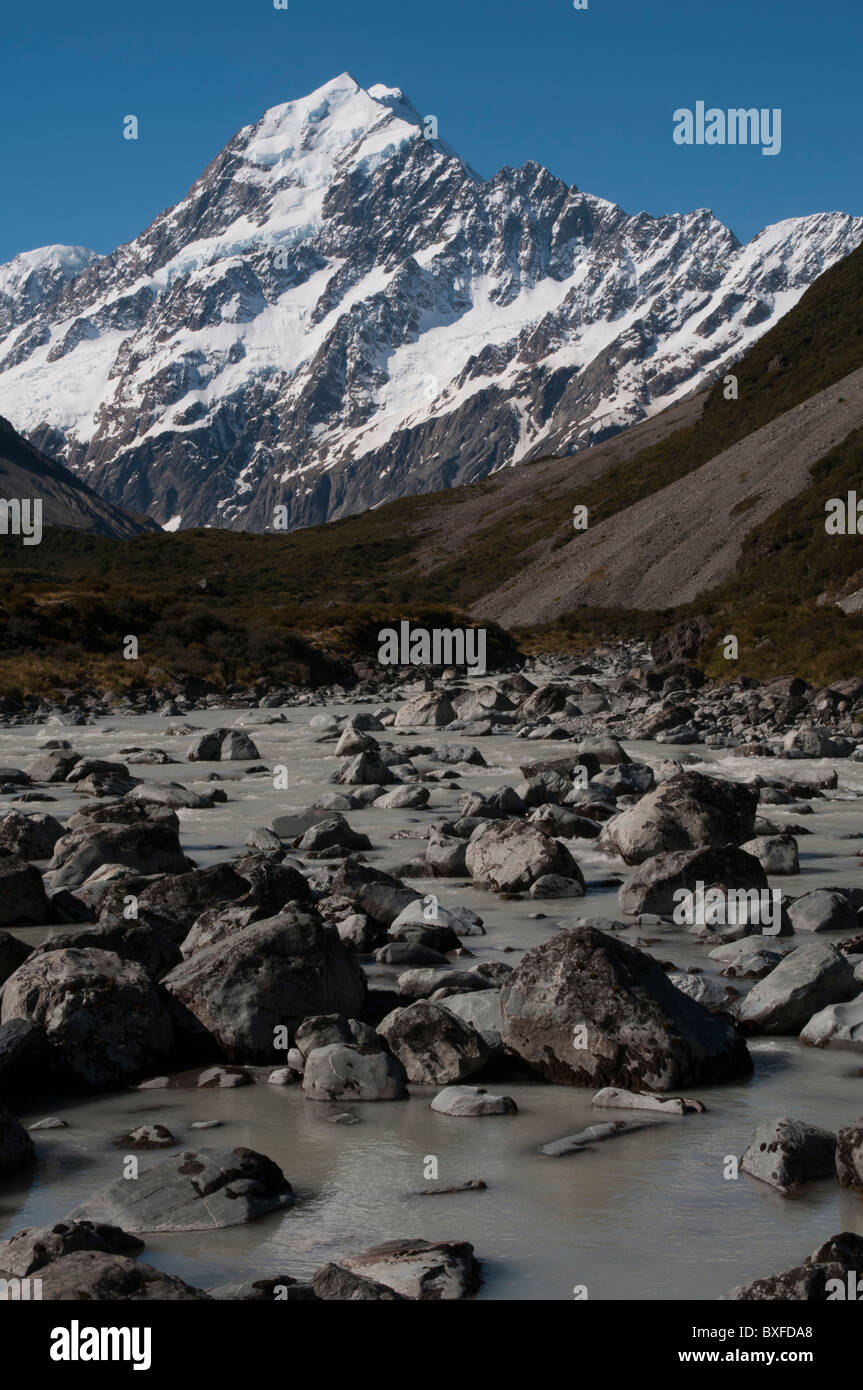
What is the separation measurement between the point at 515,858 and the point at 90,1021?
7364 millimetres

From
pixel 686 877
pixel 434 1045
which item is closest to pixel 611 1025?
pixel 434 1045

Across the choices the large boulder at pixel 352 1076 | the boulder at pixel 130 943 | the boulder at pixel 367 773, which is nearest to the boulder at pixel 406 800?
the boulder at pixel 367 773

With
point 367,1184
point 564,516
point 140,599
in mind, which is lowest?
point 367,1184

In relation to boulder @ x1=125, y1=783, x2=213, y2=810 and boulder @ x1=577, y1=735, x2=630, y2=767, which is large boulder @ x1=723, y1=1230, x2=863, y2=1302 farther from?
boulder @ x1=577, y1=735, x2=630, y2=767

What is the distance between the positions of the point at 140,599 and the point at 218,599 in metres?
48.7

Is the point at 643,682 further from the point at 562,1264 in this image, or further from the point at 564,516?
the point at 564,516

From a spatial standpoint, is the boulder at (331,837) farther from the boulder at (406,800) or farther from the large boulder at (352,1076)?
the large boulder at (352,1076)

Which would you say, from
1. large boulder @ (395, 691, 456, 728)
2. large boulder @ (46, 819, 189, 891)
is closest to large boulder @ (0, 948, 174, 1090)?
large boulder @ (46, 819, 189, 891)

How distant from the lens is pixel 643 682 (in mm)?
51125

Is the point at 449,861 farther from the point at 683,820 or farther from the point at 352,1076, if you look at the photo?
the point at 352,1076

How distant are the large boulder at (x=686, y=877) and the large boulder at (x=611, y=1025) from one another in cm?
459

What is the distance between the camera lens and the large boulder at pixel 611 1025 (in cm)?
907

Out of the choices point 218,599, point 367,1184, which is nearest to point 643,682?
point 367,1184

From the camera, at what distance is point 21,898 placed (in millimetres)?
13977
